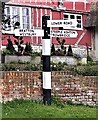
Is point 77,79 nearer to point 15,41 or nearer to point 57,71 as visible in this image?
point 57,71

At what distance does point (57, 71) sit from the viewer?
1170 centimetres

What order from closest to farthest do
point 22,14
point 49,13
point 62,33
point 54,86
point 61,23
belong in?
point 61,23
point 62,33
point 54,86
point 22,14
point 49,13

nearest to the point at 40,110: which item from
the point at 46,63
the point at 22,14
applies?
the point at 46,63

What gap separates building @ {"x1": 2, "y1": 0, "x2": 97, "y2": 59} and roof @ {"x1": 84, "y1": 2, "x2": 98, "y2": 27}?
0.82ft

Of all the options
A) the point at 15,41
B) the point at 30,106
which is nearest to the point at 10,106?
the point at 30,106

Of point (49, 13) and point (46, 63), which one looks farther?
point (49, 13)

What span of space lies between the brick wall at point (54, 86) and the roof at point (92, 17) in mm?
16007

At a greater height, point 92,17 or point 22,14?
point 22,14

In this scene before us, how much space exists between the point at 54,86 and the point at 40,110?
5.65 ft

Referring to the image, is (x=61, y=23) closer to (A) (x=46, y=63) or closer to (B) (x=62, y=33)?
(B) (x=62, y=33)

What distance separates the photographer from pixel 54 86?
37.7 ft

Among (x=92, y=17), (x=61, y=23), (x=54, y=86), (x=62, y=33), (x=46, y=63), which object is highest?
(x=92, y=17)

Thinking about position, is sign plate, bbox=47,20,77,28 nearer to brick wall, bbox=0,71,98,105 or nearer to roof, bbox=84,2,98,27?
brick wall, bbox=0,71,98,105

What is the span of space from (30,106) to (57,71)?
163 centimetres
